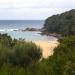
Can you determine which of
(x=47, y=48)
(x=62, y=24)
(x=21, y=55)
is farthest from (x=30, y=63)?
(x=62, y=24)

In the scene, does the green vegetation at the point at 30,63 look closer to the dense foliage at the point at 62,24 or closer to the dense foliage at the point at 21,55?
the dense foliage at the point at 21,55

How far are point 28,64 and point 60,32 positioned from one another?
46.2 m

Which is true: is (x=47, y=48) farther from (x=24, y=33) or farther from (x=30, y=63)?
(x=24, y=33)

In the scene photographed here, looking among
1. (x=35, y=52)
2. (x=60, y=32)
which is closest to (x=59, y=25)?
(x=60, y=32)

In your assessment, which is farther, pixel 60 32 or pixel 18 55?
pixel 60 32

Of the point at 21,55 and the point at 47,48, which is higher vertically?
the point at 21,55

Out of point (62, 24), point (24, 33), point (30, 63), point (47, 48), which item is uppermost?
point (30, 63)

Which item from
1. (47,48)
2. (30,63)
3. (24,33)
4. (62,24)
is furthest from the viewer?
(24,33)

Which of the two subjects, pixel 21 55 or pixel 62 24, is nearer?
pixel 21 55

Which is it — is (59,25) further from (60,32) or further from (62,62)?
(62,62)

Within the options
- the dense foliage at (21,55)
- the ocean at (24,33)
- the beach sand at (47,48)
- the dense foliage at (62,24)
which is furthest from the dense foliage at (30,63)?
the dense foliage at (62,24)

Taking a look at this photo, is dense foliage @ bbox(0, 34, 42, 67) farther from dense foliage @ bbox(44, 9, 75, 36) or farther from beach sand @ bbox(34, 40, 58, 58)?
dense foliage @ bbox(44, 9, 75, 36)

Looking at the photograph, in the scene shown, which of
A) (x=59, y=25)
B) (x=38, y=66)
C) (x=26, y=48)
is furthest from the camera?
(x=59, y=25)

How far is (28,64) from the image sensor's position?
446 inches
